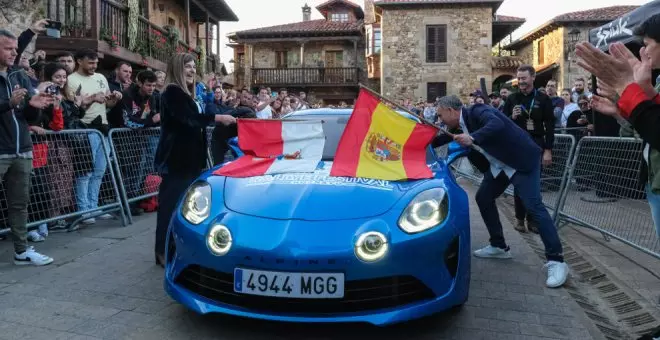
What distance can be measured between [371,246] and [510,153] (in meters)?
2.19

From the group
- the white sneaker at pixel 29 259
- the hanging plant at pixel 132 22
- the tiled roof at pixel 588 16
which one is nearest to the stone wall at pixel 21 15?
the hanging plant at pixel 132 22

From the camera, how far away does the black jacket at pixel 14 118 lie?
4504mm

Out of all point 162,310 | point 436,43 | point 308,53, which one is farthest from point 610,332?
point 308,53

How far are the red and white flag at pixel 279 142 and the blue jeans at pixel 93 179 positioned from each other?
273 cm

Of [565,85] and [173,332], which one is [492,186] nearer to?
[173,332]

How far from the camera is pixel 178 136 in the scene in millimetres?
4586

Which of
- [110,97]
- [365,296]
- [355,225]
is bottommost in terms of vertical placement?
[365,296]

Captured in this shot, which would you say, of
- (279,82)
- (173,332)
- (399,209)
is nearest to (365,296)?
(399,209)

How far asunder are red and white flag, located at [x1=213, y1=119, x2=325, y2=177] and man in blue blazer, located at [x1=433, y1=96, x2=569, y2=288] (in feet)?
3.90

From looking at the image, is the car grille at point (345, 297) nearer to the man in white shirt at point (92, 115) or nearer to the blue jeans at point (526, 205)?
the blue jeans at point (526, 205)

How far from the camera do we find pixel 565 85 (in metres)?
28.3

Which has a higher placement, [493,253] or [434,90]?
[434,90]

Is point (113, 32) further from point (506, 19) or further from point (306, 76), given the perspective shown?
Result: point (506, 19)

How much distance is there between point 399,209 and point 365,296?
0.57 meters
